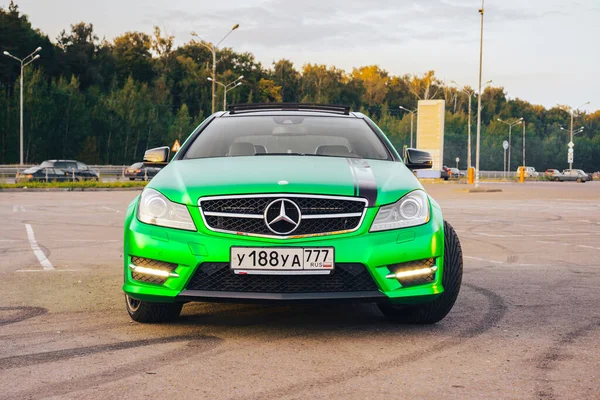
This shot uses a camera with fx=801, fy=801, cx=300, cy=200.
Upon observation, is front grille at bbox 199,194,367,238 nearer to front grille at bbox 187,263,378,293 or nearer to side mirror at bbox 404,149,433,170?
front grille at bbox 187,263,378,293

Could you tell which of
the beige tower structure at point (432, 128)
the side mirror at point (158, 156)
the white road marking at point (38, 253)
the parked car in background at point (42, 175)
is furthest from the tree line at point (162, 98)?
the side mirror at point (158, 156)

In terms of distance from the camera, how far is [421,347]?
4.79m

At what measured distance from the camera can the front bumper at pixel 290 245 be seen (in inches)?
188

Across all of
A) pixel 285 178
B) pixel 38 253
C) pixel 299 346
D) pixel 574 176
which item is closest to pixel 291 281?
pixel 299 346

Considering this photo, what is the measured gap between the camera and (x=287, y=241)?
479 cm

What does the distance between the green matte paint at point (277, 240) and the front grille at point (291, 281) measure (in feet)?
0.16

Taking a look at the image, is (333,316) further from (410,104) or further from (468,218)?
(410,104)

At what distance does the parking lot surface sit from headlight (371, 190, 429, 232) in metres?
0.72

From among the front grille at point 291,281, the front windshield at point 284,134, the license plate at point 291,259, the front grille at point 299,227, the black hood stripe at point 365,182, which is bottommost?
the front grille at point 291,281

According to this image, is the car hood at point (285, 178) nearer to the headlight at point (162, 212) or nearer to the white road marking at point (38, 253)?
the headlight at point (162, 212)

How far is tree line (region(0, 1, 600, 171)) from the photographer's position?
7156 centimetres

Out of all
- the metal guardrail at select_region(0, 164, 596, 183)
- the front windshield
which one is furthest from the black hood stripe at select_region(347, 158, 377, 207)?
the metal guardrail at select_region(0, 164, 596, 183)

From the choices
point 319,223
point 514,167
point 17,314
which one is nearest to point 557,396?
point 319,223

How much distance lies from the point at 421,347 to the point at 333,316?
116 centimetres
